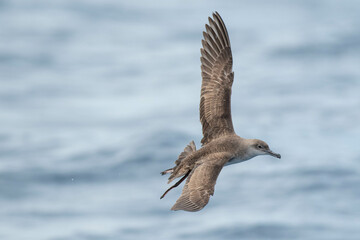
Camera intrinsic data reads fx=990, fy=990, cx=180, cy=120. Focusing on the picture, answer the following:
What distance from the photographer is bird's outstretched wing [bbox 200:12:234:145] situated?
14.6m

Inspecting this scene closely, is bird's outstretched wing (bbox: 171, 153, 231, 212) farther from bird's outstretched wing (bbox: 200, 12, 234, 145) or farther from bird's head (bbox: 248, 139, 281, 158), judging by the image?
bird's outstretched wing (bbox: 200, 12, 234, 145)

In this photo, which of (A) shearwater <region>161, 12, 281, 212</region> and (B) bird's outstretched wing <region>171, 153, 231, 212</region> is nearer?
(B) bird's outstretched wing <region>171, 153, 231, 212</region>

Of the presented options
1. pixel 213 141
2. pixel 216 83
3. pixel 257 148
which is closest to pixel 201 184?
pixel 213 141

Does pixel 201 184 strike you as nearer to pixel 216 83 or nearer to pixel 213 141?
pixel 213 141

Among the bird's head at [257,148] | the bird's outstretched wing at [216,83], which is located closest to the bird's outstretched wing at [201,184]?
the bird's head at [257,148]

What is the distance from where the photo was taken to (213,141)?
1421 centimetres

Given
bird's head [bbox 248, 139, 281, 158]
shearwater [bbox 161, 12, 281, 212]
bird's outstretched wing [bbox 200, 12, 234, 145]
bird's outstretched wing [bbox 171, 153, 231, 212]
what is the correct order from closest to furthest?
bird's outstretched wing [bbox 171, 153, 231, 212], shearwater [bbox 161, 12, 281, 212], bird's head [bbox 248, 139, 281, 158], bird's outstretched wing [bbox 200, 12, 234, 145]

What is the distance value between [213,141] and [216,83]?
3.77ft

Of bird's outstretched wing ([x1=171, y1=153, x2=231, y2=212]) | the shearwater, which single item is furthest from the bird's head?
bird's outstretched wing ([x1=171, y1=153, x2=231, y2=212])

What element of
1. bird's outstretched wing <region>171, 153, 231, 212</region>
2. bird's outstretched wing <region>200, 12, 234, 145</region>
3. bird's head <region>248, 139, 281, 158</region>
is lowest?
bird's outstretched wing <region>171, 153, 231, 212</region>

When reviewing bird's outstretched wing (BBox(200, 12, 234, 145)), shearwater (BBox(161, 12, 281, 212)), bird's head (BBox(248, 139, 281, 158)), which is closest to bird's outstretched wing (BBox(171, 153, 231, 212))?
shearwater (BBox(161, 12, 281, 212))

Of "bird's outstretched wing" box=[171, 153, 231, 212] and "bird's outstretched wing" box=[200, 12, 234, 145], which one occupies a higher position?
"bird's outstretched wing" box=[200, 12, 234, 145]

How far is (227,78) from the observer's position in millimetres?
15031

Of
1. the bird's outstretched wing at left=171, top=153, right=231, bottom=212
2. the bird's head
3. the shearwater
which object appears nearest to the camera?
the bird's outstretched wing at left=171, top=153, right=231, bottom=212
